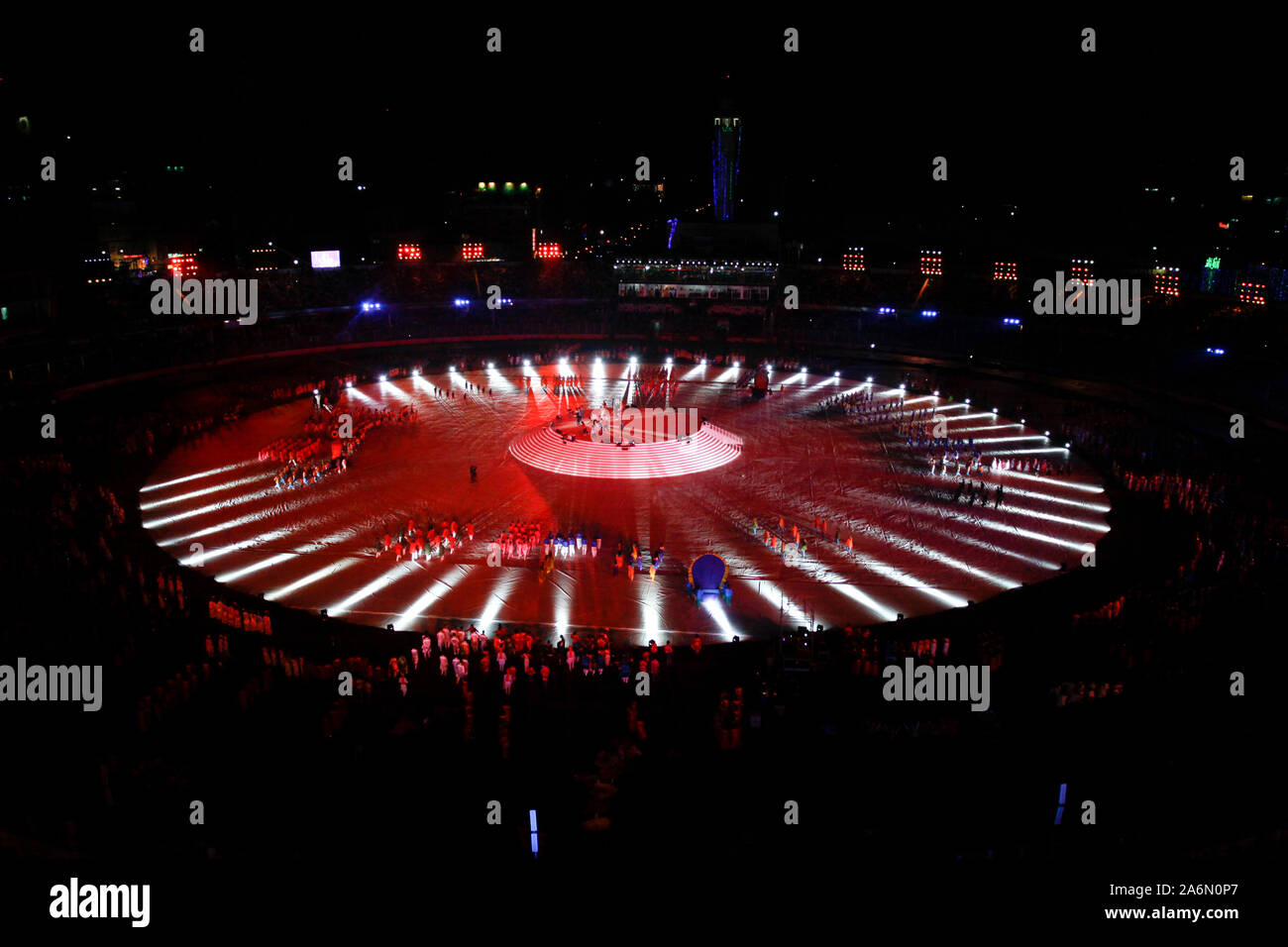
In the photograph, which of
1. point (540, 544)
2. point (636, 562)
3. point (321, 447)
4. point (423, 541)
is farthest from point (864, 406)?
point (423, 541)

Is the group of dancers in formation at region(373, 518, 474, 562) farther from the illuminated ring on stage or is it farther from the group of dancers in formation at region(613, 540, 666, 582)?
the illuminated ring on stage

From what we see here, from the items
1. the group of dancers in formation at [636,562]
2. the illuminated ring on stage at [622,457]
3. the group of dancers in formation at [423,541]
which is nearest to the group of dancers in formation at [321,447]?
the illuminated ring on stage at [622,457]

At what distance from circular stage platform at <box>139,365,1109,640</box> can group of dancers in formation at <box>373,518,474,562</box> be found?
1.01ft

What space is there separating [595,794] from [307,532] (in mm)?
16832

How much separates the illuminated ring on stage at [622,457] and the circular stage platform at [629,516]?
9 cm

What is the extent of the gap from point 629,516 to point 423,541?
6.83m

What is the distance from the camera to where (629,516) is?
101 feet

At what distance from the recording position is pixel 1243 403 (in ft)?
137

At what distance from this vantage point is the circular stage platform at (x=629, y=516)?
2467 centimetres

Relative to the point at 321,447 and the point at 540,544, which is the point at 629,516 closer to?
the point at 540,544

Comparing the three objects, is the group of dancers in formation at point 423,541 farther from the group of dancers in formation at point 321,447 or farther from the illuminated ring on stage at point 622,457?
the illuminated ring on stage at point 622,457

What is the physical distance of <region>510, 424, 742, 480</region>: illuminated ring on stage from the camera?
35312 mm
